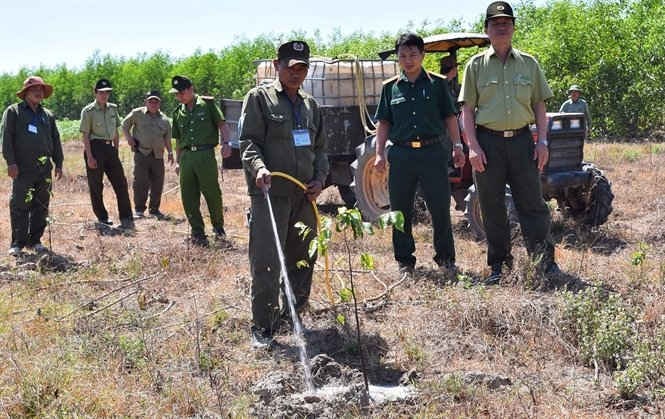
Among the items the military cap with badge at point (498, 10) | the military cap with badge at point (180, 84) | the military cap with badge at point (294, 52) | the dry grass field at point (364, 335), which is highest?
the military cap with badge at point (498, 10)

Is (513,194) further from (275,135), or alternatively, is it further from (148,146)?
(148,146)

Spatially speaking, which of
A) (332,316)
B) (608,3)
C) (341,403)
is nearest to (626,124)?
(608,3)

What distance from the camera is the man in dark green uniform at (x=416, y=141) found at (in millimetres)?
5910

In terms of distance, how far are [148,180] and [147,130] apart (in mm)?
717

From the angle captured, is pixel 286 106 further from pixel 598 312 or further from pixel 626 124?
pixel 626 124

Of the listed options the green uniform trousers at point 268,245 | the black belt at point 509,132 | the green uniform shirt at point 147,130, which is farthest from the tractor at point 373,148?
the green uniform trousers at point 268,245

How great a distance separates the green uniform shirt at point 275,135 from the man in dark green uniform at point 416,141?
1.29m

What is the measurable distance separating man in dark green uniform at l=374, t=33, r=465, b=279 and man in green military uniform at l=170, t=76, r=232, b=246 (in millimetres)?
2430

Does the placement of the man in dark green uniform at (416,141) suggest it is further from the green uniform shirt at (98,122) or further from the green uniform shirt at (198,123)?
the green uniform shirt at (98,122)

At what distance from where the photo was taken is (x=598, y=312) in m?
4.43

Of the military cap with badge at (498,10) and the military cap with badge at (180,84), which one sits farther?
the military cap with badge at (180,84)

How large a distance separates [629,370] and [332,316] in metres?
2.04

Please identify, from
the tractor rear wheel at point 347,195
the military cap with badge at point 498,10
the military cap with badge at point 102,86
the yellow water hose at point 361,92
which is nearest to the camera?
the military cap with badge at point 498,10

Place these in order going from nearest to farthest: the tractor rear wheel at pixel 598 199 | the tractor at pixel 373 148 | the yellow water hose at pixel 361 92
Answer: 1. the tractor at pixel 373 148
2. the tractor rear wheel at pixel 598 199
3. the yellow water hose at pixel 361 92
